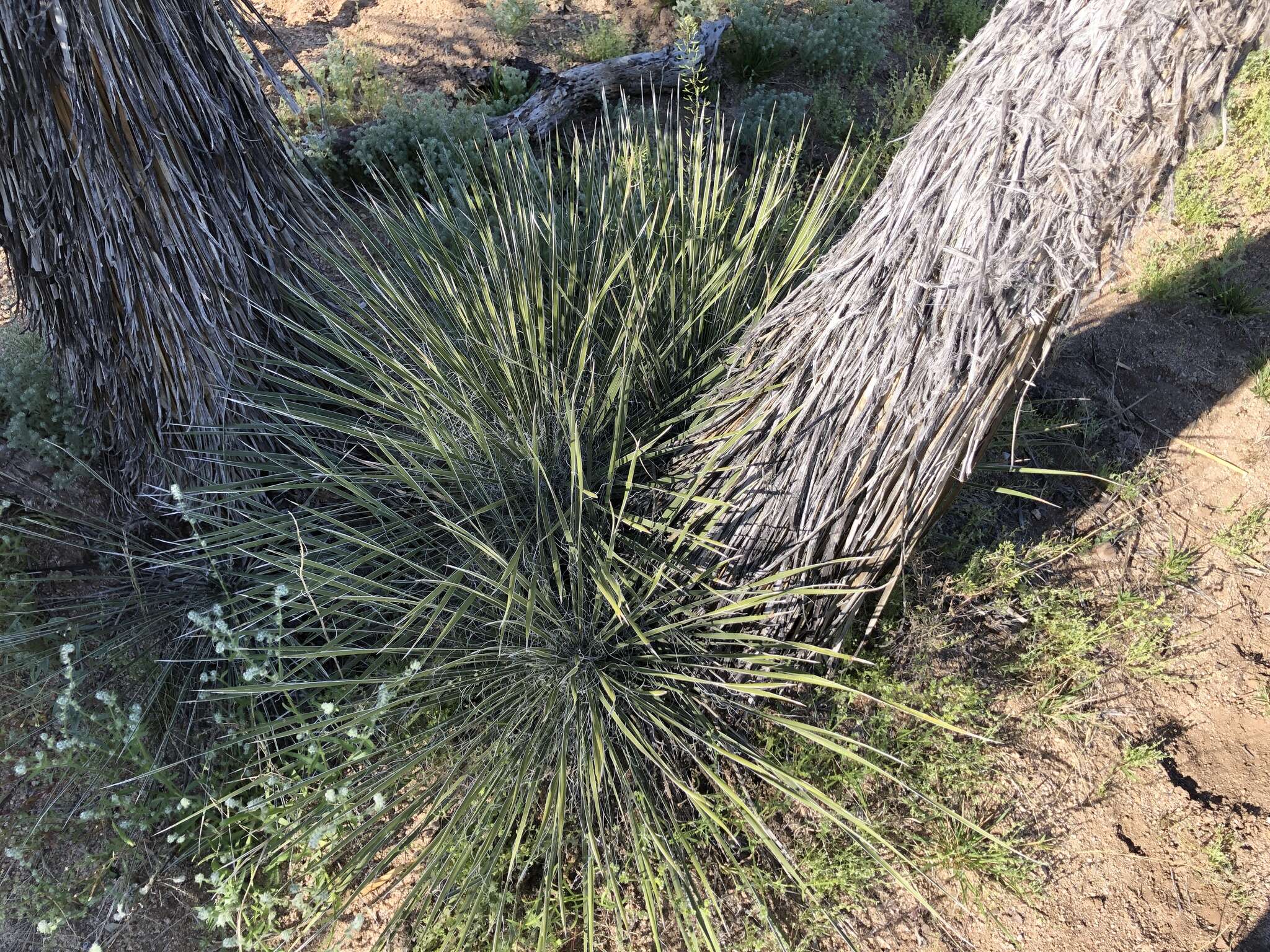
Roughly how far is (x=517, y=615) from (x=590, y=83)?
2818mm

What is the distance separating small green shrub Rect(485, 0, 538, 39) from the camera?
4.02m

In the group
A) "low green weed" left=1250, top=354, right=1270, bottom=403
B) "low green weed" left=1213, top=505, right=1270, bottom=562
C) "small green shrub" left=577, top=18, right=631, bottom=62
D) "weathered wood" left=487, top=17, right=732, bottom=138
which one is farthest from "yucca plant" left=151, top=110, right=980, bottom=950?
"small green shrub" left=577, top=18, right=631, bottom=62

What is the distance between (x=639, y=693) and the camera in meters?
1.71

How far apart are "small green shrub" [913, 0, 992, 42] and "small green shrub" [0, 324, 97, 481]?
14.0 ft

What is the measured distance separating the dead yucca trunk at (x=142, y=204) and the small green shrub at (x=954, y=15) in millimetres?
3675

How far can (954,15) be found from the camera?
172 inches

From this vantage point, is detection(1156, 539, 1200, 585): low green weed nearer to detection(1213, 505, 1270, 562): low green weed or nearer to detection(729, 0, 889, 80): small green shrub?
detection(1213, 505, 1270, 562): low green weed

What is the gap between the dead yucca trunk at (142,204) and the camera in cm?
174

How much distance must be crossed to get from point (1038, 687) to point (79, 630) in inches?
101

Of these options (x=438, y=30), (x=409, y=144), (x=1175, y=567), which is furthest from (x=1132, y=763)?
(x=438, y=30)

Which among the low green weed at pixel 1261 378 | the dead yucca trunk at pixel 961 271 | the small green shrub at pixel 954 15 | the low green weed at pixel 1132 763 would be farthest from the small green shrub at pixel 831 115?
the low green weed at pixel 1132 763

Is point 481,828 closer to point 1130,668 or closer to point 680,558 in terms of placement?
point 680,558

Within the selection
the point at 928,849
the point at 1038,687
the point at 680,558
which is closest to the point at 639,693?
the point at 680,558

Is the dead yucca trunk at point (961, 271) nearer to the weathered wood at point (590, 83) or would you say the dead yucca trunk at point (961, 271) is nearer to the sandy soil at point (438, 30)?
the weathered wood at point (590, 83)
